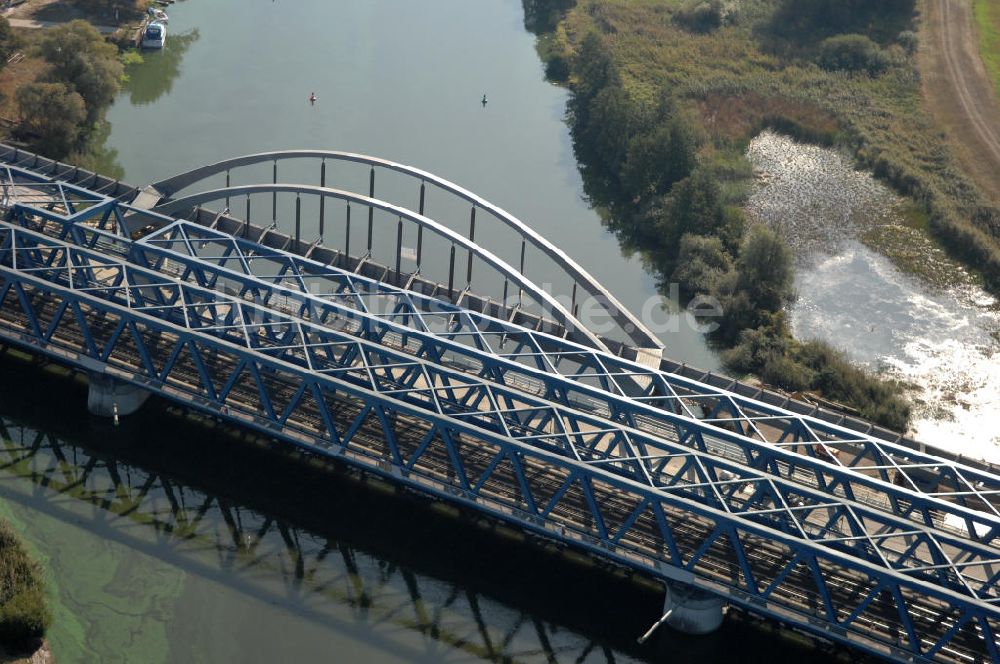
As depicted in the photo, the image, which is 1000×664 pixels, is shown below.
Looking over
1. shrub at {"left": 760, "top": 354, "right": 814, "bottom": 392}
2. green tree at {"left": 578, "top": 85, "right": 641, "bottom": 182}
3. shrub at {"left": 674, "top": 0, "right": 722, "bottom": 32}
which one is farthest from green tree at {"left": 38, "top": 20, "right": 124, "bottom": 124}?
shrub at {"left": 674, "top": 0, "right": 722, "bottom": 32}

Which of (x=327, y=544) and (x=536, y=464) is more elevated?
(x=536, y=464)

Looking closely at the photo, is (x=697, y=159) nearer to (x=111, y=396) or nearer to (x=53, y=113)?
(x=53, y=113)

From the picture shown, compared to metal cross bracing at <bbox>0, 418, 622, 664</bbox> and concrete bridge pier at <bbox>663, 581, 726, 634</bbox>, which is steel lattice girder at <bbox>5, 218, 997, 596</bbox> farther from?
metal cross bracing at <bbox>0, 418, 622, 664</bbox>

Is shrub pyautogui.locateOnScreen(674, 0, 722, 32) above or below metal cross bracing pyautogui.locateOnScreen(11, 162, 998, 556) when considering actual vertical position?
above

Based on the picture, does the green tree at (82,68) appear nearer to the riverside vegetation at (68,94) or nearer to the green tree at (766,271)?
the riverside vegetation at (68,94)

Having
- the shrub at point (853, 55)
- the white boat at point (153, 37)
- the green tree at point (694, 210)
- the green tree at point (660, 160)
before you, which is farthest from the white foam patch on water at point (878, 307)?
the white boat at point (153, 37)

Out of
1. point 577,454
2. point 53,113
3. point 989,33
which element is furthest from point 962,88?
point 53,113

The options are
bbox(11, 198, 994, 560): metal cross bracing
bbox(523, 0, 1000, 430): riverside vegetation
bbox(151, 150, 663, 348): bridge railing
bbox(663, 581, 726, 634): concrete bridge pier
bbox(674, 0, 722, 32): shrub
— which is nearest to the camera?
bbox(663, 581, 726, 634): concrete bridge pier
